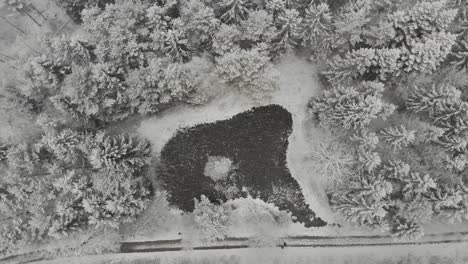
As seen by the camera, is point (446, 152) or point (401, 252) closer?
point (446, 152)

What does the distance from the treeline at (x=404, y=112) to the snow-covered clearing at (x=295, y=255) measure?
3537 mm

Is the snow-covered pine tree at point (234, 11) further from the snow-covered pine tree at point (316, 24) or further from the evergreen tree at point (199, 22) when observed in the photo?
the snow-covered pine tree at point (316, 24)

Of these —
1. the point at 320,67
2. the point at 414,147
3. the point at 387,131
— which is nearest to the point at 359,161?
the point at 387,131

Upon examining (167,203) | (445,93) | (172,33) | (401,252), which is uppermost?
(172,33)

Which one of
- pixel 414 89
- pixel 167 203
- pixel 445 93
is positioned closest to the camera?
pixel 445 93

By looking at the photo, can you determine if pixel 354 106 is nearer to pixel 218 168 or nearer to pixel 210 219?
pixel 218 168

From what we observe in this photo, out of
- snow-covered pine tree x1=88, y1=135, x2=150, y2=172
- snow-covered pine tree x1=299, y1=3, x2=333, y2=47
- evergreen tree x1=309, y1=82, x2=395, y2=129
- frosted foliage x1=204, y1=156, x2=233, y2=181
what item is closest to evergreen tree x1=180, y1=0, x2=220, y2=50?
snow-covered pine tree x1=299, y1=3, x2=333, y2=47

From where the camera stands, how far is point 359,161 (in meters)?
35.6

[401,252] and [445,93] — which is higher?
[445,93]

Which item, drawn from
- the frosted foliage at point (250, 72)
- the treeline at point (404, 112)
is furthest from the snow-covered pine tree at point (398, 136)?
the frosted foliage at point (250, 72)

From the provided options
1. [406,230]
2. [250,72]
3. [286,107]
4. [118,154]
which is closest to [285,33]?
[250,72]

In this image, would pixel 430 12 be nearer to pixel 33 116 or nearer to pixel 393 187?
pixel 393 187

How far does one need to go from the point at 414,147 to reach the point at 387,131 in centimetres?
390

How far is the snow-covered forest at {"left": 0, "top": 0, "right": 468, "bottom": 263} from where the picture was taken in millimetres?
34250
